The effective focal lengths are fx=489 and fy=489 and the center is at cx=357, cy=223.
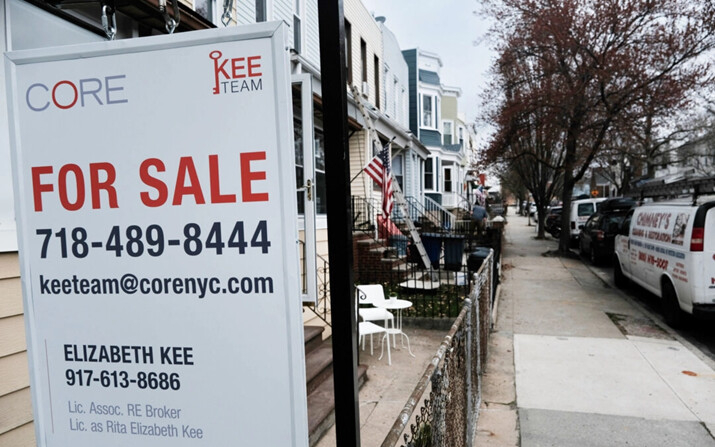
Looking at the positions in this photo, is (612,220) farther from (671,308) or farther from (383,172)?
(383,172)

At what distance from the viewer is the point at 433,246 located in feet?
43.0

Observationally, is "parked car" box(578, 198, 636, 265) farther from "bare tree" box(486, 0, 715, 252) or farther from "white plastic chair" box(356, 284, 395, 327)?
"white plastic chair" box(356, 284, 395, 327)

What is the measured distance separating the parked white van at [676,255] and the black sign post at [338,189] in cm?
715

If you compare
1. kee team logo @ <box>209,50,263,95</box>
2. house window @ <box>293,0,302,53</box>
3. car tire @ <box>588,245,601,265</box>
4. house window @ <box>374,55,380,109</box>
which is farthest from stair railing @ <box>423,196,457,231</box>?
kee team logo @ <box>209,50,263,95</box>

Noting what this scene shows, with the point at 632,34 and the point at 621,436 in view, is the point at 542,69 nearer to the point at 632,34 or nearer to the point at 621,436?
the point at 632,34

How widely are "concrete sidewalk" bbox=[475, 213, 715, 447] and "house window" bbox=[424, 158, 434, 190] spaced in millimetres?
16293

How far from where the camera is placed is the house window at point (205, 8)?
229 inches

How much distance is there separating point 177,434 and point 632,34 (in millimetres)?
17201

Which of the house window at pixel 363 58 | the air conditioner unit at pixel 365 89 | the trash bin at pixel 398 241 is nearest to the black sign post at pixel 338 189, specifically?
the trash bin at pixel 398 241

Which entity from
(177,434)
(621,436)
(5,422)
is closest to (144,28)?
(5,422)

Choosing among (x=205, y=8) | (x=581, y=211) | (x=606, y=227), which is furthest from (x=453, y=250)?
(x=581, y=211)

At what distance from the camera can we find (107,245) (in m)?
1.63

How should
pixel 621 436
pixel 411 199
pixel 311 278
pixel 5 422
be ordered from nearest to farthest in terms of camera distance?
pixel 5 422
pixel 621 436
pixel 311 278
pixel 411 199

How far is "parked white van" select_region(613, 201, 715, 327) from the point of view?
6848 mm
